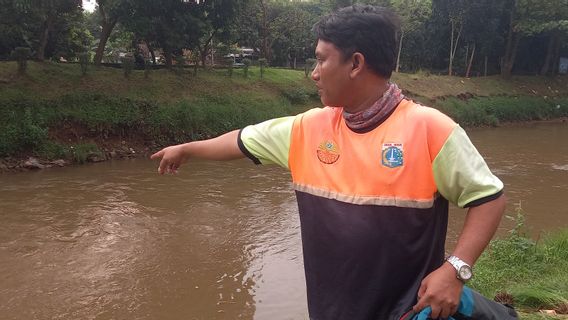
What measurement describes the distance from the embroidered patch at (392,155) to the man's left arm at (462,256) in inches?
9.4

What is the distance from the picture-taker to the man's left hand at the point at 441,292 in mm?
1449

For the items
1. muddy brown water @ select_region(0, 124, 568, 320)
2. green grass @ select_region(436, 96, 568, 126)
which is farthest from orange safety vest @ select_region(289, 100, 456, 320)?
green grass @ select_region(436, 96, 568, 126)

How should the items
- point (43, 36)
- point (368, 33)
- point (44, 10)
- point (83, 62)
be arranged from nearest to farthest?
point (368, 33)
point (44, 10)
point (83, 62)
point (43, 36)

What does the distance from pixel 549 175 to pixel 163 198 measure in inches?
322

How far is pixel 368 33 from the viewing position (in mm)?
1547

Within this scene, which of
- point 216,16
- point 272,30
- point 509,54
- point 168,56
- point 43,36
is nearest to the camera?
point 43,36

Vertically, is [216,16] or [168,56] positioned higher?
[216,16]

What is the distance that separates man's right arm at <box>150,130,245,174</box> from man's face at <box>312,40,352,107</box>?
0.43 meters

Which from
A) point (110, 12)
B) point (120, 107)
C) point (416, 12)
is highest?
point (416, 12)

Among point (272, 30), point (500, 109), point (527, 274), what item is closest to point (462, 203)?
point (527, 274)

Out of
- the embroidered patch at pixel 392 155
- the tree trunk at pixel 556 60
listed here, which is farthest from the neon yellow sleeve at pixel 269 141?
the tree trunk at pixel 556 60

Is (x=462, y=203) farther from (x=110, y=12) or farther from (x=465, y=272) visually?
(x=110, y=12)

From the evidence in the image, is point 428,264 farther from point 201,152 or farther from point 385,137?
point 201,152

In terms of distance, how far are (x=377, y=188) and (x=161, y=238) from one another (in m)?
5.90
